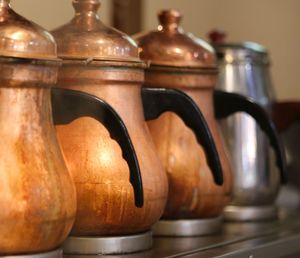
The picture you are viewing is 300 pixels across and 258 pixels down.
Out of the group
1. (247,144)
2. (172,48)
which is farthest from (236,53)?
(172,48)

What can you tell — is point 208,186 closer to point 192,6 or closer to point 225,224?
point 225,224

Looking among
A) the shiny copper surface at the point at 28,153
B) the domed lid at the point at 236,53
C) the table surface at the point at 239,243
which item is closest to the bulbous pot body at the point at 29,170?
the shiny copper surface at the point at 28,153

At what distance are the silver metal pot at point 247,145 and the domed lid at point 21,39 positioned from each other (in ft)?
1.49

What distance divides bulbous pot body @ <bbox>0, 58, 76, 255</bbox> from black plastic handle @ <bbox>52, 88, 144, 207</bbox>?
41mm

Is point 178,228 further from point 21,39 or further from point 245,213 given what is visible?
point 21,39

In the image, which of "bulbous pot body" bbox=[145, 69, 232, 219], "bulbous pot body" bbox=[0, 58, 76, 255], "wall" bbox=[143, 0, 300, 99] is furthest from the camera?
"wall" bbox=[143, 0, 300, 99]

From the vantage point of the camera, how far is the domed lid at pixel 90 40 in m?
0.86

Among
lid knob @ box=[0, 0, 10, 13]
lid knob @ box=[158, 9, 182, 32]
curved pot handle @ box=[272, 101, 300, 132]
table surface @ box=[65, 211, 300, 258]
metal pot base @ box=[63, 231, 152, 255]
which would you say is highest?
lid knob @ box=[158, 9, 182, 32]

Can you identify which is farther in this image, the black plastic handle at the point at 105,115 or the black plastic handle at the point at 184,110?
the black plastic handle at the point at 184,110

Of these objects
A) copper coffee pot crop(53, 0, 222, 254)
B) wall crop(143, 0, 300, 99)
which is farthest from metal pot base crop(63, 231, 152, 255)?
wall crop(143, 0, 300, 99)

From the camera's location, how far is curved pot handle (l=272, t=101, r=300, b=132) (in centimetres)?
133

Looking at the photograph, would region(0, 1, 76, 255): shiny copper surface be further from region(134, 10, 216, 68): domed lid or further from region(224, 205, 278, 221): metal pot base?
region(224, 205, 278, 221): metal pot base

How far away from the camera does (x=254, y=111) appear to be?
1085 mm

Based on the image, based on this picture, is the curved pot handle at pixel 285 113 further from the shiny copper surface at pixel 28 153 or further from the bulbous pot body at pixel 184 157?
the shiny copper surface at pixel 28 153
